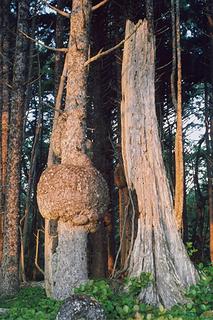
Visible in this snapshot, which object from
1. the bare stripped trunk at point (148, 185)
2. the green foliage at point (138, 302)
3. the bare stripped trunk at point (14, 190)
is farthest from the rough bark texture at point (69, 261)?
the bare stripped trunk at point (14, 190)

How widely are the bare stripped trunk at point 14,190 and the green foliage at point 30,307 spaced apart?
1.35 feet

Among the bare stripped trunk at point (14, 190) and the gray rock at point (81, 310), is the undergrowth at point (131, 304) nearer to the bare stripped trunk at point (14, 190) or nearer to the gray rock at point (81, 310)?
the gray rock at point (81, 310)

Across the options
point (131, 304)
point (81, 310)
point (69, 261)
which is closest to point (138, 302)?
point (131, 304)

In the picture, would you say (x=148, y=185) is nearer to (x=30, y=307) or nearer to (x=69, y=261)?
(x=69, y=261)

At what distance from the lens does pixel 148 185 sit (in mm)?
8516

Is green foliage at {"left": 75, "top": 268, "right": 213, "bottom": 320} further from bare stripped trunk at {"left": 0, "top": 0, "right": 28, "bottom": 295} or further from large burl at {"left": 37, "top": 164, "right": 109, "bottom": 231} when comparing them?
bare stripped trunk at {"left": 0, "top": 0, "right": 28, "bottom": 295}

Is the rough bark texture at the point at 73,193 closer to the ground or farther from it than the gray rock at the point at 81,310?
farther from it

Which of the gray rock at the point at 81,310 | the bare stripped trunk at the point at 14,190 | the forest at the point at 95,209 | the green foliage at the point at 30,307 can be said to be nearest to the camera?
the gray rock at the point at 81,310

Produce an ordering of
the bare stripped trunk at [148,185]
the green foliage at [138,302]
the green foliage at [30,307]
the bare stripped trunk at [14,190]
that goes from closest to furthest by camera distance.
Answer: the green foliage at [138,302] < the green foliage at [30,307] < the bare stripped trunk at [148,185] < the bare stripped trunk at [14,190]

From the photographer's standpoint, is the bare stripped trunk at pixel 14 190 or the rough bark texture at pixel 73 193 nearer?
the rough bark texture at pixel 73 193

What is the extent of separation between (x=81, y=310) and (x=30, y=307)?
2256 mm

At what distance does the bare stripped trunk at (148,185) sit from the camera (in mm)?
7875

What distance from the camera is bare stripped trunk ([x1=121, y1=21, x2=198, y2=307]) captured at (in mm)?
7875

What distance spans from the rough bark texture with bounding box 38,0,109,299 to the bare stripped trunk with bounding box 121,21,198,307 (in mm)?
732
